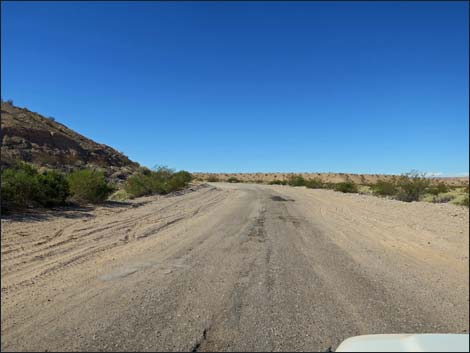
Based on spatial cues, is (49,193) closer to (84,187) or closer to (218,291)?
(84,187)

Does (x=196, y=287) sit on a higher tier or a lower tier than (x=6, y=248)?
lower

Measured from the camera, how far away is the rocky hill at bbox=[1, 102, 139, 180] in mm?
20973

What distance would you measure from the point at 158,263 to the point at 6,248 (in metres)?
2.79

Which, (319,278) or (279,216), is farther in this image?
(279,216)

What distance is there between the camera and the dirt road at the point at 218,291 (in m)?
2.80

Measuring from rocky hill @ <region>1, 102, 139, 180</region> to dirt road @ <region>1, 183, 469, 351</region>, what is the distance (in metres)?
12.3

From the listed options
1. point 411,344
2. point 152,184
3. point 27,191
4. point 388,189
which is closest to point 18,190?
point 27,191

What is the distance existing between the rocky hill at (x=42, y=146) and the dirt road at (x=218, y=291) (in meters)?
12.3

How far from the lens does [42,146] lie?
2614 cm

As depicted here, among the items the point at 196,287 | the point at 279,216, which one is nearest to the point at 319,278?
the point at 196,287

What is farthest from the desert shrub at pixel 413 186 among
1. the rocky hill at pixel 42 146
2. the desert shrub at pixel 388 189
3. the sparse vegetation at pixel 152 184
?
the rocky hill at pixel 42 146

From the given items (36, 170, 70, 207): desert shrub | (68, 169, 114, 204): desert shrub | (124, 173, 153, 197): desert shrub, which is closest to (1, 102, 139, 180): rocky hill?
(124, 173, 153, 197): desert shrub

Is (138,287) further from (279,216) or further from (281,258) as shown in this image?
(279,216)

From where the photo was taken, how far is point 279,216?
12.7 meters
